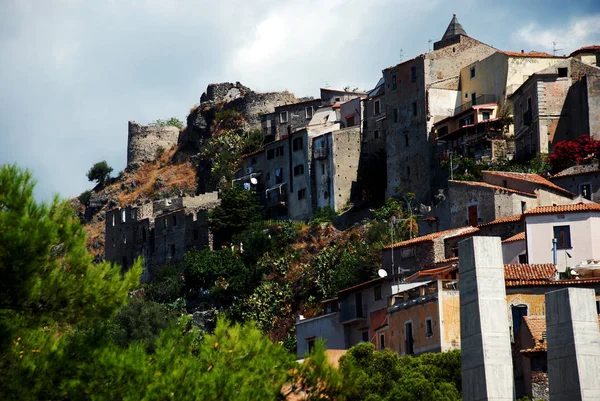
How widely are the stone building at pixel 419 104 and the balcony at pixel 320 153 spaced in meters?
3.91

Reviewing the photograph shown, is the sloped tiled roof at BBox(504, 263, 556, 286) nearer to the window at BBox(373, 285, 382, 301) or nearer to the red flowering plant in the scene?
the window at BBox(373, 285, 382, 301)

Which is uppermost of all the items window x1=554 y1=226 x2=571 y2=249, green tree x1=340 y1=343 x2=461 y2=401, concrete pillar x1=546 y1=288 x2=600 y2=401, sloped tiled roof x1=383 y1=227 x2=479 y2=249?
sloped tiled roof x1=383 y1=227 x2=479 y2=249

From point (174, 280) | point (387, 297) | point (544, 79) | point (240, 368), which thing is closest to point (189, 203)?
point (174, 280)

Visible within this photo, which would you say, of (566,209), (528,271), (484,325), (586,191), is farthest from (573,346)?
(586,191)

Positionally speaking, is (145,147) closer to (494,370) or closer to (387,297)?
(387,297)

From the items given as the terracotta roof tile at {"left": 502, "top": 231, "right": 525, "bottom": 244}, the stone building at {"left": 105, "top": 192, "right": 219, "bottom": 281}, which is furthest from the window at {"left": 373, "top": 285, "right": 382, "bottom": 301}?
the stone building at {"left": 105, "top": 192, "right": 219, "bottom": 281}

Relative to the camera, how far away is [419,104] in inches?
3258

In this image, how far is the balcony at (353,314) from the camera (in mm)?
60375

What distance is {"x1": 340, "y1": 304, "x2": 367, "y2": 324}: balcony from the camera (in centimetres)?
6038

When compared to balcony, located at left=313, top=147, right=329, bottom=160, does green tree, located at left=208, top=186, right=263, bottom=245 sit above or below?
below

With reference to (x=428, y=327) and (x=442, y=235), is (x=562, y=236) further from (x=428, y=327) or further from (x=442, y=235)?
(x=442, y=235)

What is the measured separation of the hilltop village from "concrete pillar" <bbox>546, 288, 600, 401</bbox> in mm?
12991

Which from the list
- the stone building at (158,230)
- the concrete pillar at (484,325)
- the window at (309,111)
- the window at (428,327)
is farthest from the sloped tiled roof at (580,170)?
the concrete pillar at (484,325)

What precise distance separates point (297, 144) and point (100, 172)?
127ft
